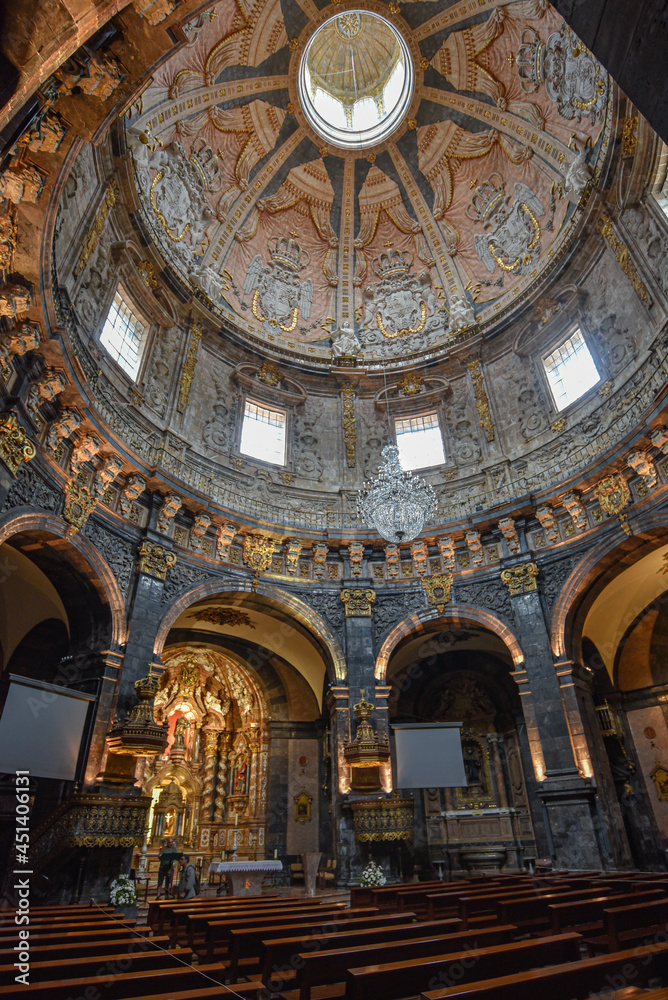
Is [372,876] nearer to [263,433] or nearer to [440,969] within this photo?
[440,969]

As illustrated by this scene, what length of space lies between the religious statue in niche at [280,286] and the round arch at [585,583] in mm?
→ 12757

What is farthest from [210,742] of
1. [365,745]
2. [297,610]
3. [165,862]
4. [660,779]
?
[660,779]

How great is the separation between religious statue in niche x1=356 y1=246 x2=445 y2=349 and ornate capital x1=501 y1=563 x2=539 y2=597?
9.28 meters

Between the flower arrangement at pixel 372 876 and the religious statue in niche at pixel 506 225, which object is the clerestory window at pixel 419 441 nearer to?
the religious statue in niche at pixel 506 225

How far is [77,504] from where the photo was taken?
11.4m

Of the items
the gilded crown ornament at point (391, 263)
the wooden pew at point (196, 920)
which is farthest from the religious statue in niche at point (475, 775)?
the gilded crown ornament at point (391, 263)

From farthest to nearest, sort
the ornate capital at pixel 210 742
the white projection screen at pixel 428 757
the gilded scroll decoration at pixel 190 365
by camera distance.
Result: the ornate capital at pixel 210 742 < the gilded scroll decoration at pixel 190 365 < the white projection screen at pixel 428 757

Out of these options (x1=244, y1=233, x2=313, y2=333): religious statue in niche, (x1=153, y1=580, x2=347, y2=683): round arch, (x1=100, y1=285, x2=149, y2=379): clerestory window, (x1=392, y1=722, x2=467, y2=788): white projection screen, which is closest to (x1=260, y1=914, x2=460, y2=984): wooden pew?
(x1=392, y1=722, x2=467, y2=788): white projection screen

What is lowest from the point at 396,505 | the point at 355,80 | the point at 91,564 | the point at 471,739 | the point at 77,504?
the point at 471,739

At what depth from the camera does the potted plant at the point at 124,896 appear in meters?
9.73

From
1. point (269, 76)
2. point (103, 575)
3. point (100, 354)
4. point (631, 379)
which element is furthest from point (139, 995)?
point (269, 76)

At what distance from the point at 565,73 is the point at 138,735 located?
1978 cm

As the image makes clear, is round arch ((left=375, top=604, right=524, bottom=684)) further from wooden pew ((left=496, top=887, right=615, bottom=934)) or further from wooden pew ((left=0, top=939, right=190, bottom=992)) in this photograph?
wooden pew ((left=0, top=939, right=190, bottom=992))

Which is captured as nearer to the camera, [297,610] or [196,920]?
[196,920]
